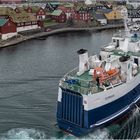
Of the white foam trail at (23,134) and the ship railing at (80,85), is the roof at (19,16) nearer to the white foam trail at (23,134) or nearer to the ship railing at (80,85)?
the ship railing at (80,85)

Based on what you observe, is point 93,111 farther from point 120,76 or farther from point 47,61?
point 47,61

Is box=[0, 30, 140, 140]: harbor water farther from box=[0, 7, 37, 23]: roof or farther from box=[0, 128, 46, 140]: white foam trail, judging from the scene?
box=[0, 7, 37, 23]: roof

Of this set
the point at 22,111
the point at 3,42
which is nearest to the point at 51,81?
the point at 22,111

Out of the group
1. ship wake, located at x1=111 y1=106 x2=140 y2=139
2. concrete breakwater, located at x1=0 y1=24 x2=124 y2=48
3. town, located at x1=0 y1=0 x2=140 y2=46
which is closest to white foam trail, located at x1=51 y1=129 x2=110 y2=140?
ship wake, located at x1=111 y1=106 x2=140 y2=139

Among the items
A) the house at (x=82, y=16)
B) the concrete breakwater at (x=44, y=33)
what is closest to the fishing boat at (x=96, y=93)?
the concrete breakwater at (x=44, y=33)

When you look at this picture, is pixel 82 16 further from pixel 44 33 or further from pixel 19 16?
pixel 19 16

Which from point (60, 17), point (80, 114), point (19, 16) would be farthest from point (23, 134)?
point (60, 17)
